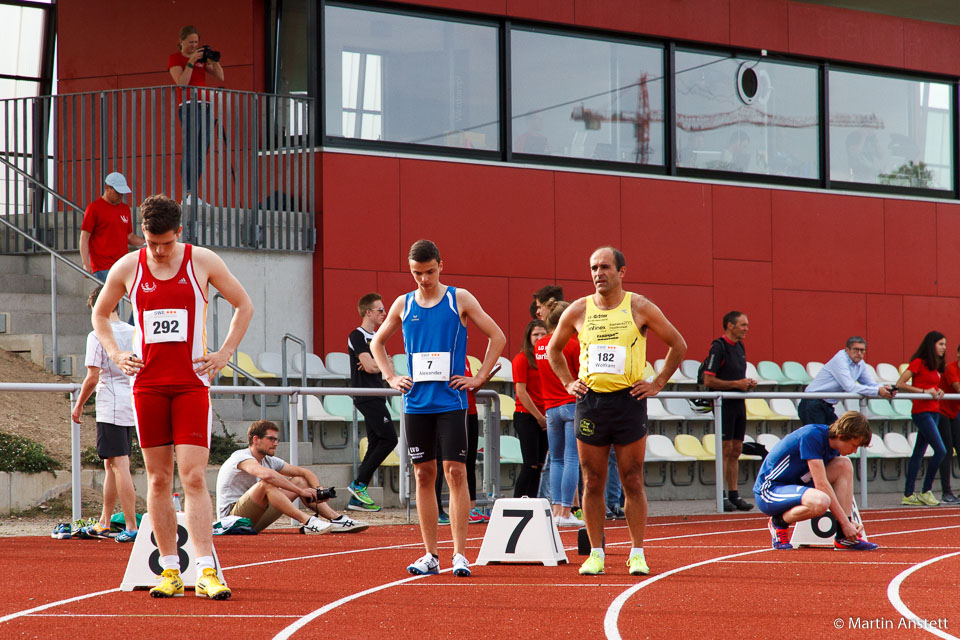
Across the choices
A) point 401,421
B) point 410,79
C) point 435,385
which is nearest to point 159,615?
point 435,385

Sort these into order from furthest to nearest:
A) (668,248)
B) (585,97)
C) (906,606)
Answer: (668,248) → (585,97) → (906,606)

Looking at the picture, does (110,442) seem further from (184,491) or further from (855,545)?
(855,545)

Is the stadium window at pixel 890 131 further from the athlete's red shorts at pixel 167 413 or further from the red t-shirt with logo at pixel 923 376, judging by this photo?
the athlete's red shorts at pixel 167 413

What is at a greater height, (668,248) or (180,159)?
(180,159)

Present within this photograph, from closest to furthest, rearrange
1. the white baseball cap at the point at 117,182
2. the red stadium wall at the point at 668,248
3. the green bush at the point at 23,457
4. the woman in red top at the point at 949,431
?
the green bush at the point at 23,457 < the white baseball cap at the point at 117,182 < the woman in red top at the point at 949,431 < the red stadium wall at the point at 668,248

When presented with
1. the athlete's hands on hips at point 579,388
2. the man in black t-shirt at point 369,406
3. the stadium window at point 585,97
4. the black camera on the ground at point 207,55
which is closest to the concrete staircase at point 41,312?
the black camera on the ground at point 207,55

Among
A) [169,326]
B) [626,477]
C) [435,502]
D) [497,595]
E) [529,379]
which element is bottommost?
[497,595]

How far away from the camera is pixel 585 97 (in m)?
17.1

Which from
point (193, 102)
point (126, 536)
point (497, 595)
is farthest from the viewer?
point (193, 102)

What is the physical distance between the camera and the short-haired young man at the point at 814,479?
8875mm

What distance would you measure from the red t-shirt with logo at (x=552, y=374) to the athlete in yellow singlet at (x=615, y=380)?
2.76m

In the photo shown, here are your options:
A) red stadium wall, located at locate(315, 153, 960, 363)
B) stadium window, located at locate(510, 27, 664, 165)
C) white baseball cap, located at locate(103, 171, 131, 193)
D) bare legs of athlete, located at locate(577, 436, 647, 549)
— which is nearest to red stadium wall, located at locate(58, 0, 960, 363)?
red stadium wall, located at locate(315, 153, 960, 363)

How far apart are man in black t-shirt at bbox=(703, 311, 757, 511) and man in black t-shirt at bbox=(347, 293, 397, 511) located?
3.26m

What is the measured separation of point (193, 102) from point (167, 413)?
8.77 meters
